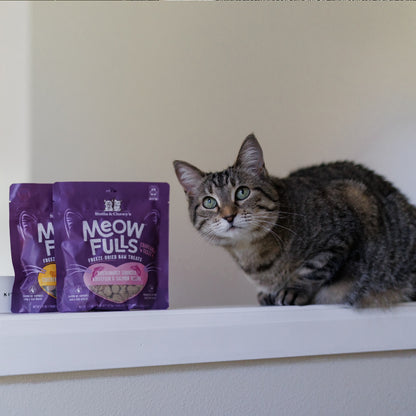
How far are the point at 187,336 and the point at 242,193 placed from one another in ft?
1.43

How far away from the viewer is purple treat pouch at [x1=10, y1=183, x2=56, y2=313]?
2.96ft

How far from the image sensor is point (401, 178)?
168cm

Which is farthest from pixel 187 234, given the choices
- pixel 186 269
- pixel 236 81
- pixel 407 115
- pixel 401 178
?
pixel 407 115

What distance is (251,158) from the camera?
1.15 meters

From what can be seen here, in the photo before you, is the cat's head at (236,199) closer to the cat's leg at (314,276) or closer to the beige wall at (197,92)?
the cat's leg at (314,276)

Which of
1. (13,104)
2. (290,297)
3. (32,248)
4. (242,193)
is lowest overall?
(290,297)

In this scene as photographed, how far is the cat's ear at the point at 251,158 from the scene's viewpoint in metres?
1.13

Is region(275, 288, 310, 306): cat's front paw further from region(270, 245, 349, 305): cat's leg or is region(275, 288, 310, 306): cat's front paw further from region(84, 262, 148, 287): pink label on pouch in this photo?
region(84, 262, 148, 287): pink label on pouch

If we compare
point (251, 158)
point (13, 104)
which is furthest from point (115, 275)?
point (13, 104)

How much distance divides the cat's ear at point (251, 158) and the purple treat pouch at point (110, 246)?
0.28 m

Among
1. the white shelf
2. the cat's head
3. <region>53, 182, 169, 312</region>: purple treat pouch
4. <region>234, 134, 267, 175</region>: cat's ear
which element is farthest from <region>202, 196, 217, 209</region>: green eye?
the white shelf

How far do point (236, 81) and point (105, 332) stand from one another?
1130mm

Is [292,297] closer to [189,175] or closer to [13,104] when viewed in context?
[189,175]

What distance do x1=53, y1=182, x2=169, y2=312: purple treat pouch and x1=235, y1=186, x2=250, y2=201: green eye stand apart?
0.79 feet
